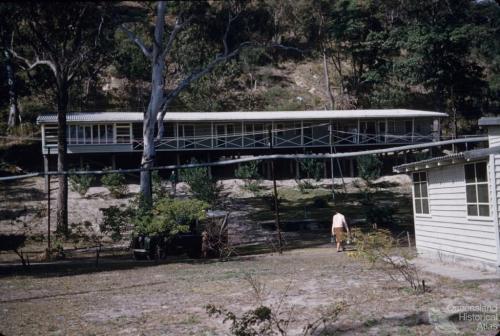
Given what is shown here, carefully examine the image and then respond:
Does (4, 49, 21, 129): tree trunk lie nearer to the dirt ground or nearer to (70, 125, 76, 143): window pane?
(70, 125, 76, 143): window pane

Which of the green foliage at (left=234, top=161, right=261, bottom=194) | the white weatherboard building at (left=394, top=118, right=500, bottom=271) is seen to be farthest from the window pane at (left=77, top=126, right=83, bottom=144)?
the green foliage at (left=234, top=161, right=261, bottom=194)

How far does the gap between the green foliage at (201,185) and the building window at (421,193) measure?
952 centimetres

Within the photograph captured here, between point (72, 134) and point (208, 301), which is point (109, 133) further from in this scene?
point (208, 301)

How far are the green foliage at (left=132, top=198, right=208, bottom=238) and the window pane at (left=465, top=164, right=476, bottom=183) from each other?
710cm

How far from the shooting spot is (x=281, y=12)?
5395 millimetres

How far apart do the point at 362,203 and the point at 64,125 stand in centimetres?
2675

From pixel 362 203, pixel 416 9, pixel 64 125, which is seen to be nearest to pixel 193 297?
pixel 64 125

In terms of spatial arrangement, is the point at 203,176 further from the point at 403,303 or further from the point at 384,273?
the point at 403,303

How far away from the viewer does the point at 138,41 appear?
155 inches

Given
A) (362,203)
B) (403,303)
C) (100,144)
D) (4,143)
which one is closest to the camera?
(4,143)

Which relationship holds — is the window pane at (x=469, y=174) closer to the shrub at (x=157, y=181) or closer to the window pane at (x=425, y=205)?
the window pane at (x=425, y=205)

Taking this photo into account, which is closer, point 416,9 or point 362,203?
point 416,9

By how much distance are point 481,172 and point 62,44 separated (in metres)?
10.1

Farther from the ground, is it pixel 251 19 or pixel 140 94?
pixel 251 19
